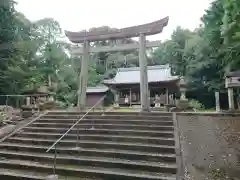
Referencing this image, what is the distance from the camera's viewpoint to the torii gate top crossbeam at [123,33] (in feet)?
34.1

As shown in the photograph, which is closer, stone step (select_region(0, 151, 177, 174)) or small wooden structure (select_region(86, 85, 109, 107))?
stone step (select_region(0, 151, 177, 174))

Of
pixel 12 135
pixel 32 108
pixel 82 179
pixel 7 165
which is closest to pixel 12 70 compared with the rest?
pixel 32 108

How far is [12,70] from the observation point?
17.1 metres

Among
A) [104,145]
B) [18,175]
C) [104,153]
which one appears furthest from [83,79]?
[18,175]

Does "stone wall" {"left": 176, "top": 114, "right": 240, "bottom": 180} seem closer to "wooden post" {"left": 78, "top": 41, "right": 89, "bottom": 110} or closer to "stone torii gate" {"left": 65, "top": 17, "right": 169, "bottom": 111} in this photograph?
"stone torii gate" {"left": 65, "top": 17, "right": 169, "bottom": 111}

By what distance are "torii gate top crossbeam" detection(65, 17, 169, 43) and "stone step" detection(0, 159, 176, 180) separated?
266 inches

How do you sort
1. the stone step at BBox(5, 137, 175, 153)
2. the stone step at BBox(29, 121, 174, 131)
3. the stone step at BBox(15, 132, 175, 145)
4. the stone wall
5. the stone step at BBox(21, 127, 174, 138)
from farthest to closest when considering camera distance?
the stone step at BBox(29, 121, 174, 131), the stone step at BBox(21, 127, 174, 138), the stone step at BBox(15, 132, 175, 145), the stone step at BBox(5, 137, 175, 153), the stone wall

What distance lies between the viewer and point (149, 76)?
2469 cm

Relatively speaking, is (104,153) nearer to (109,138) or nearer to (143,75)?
(109,138)

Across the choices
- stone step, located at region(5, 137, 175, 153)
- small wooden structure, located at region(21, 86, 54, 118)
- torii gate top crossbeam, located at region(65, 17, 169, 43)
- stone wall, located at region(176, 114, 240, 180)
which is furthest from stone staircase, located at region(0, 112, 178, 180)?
torii gate top crossbeam, located at region(65, 17, 169, 43)

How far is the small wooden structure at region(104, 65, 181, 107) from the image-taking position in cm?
2303

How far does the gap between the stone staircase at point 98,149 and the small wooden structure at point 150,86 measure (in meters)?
13.8

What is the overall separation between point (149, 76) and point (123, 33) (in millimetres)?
14134

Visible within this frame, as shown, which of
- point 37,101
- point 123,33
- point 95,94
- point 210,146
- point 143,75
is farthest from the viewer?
point 95,94
